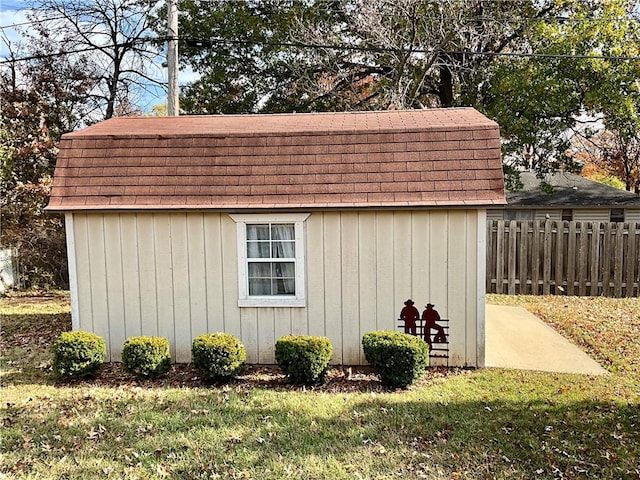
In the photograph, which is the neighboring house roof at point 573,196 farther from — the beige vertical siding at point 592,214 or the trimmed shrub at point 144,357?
the trimmed shrub at point 144,357

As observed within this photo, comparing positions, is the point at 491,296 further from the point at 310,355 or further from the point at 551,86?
the point at 310,355

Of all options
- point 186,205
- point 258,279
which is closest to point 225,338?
point 258,279

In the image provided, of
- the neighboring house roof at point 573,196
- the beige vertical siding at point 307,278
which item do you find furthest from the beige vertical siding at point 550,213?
the beige vertical siding at point 307,278

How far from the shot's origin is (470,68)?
15.9 metres

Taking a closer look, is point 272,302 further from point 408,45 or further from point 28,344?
point 408,45

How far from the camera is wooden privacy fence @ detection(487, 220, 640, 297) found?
12.0 metres

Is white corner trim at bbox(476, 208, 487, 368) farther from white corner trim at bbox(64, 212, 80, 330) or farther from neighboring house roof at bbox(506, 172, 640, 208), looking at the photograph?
neighboring house roof at bbox(506, 172, 640, 208)

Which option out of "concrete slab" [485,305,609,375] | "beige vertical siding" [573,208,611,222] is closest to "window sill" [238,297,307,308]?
"concrete slab" [485,305,609,375]

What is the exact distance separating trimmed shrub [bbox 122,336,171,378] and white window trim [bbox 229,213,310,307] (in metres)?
1.37

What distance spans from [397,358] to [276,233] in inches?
104

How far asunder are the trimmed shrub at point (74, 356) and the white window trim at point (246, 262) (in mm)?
2191

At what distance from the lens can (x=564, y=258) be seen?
12391 mm

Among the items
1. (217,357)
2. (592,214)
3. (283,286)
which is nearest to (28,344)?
(217,357)

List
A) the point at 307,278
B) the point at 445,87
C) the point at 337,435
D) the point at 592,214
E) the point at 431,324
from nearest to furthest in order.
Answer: the point at 337,435
the point at 431,324
the point at 307,278
the point at 445,87
the point at 592,214
